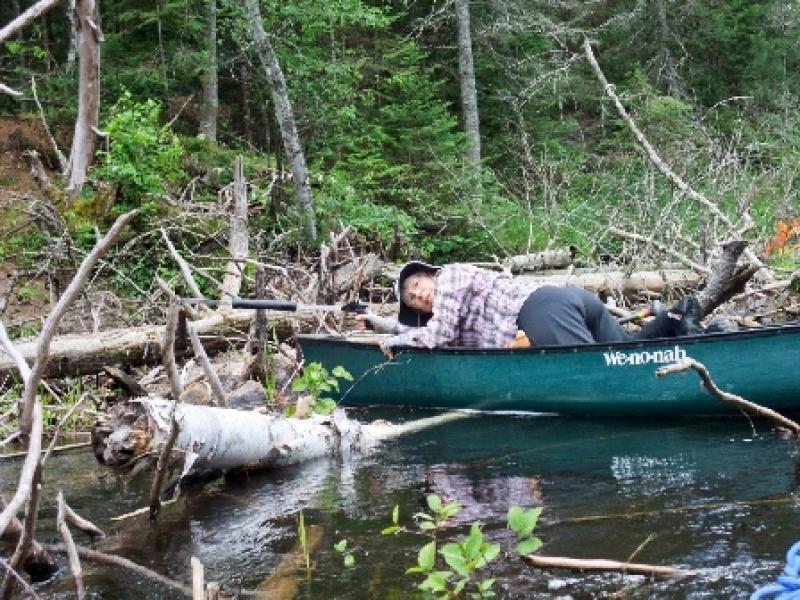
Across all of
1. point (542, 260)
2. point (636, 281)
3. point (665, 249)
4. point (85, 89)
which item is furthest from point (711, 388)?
point (542, 260)

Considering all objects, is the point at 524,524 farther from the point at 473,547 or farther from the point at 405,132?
the point at 405,132

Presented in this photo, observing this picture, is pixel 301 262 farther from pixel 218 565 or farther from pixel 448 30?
pixel 448 30

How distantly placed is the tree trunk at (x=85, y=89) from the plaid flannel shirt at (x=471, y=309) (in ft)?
12.3

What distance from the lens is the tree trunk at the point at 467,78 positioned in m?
18.9

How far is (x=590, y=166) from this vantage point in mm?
21016

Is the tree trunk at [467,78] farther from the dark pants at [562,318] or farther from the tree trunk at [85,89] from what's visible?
the dark pants at [562,318]

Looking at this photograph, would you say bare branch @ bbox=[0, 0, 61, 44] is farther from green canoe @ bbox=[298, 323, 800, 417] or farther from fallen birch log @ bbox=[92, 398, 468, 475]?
green canoe @ bbox=[298, 323, 800, 417]

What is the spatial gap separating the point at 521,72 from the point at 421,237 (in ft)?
24.9

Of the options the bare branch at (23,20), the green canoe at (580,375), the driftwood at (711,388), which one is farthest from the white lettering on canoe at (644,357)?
the bare branch at (23,20)

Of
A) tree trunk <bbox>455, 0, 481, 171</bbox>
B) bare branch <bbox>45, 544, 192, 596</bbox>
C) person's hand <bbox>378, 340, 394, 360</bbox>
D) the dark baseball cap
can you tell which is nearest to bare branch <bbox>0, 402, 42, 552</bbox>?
bare branch <bbox>45, 544, 192, 596</bbox>

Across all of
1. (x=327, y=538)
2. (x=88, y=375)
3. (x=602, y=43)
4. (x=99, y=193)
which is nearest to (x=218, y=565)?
(x=327, y=538)

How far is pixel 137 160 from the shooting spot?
12.3 metres

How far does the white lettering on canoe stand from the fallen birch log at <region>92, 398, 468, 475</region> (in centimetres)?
158

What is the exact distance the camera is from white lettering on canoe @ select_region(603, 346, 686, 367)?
22.7 ft
